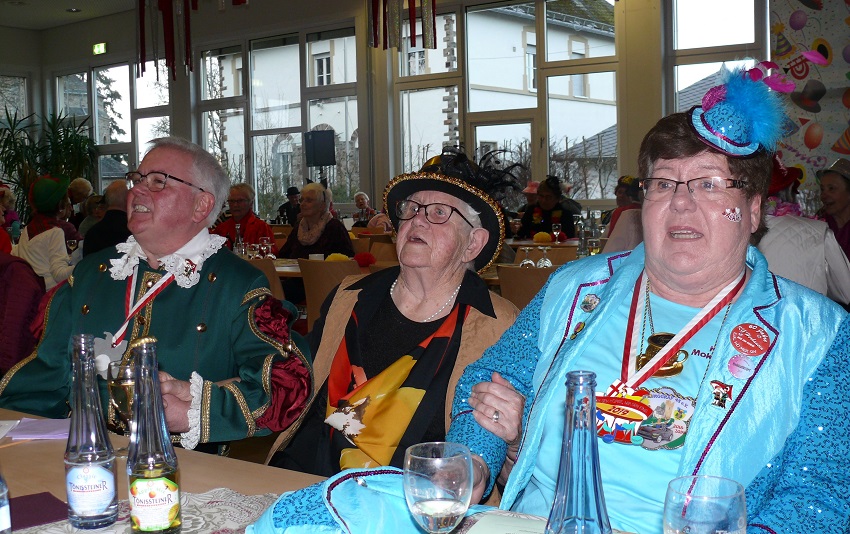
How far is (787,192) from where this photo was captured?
4574mm

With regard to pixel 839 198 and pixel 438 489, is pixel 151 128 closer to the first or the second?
pixel 839 198

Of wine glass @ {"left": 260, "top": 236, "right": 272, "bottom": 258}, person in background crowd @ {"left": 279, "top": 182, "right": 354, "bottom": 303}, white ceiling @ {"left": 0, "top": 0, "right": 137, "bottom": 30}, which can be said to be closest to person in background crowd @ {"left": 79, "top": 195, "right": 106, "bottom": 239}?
wine glass @ {"left": 260, "top": 236, "right": 272, "bottom": 258}

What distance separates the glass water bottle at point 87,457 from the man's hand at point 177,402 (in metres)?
0.63

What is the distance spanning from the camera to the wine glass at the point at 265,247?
7516 mm

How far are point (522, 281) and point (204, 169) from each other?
2408 mm

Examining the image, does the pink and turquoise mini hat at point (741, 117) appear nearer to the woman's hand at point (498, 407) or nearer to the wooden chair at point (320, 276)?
the woman's hand at point (498, 407)

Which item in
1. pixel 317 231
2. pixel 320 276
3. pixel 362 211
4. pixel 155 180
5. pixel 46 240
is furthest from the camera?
pixel 362 211

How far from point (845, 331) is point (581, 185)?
10.7 meters

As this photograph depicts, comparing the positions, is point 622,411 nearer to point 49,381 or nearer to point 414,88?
point 49,381

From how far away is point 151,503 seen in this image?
1332 millimetres

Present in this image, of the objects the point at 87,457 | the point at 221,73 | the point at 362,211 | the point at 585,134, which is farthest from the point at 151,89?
the point at 87,457

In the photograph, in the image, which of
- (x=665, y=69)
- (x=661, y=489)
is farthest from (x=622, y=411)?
(x=665, y=69)

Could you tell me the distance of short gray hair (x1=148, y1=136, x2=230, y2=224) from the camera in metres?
2.64

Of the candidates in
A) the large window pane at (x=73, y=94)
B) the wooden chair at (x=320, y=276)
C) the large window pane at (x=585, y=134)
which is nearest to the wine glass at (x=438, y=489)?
the wooden chair at (x=320, y=276)
